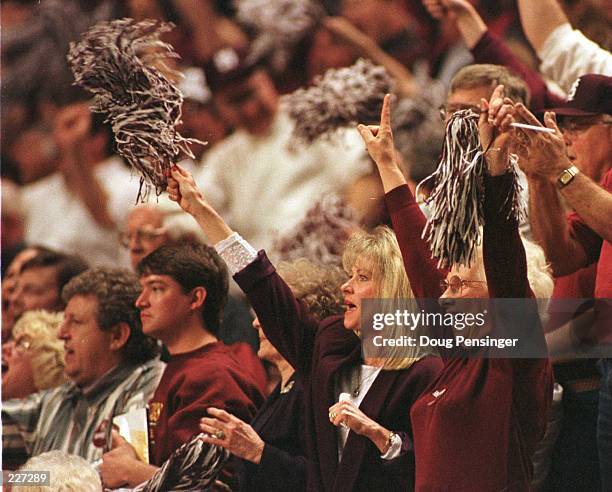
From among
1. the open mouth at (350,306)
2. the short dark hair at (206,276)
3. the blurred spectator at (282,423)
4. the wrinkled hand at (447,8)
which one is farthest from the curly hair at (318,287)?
the wrinkled hand at (447,8)

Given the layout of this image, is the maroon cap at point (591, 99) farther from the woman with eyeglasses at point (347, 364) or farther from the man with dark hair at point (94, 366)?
the man with dark hair at point (94, 366)

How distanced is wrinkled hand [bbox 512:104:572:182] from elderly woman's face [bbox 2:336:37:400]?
1524mm

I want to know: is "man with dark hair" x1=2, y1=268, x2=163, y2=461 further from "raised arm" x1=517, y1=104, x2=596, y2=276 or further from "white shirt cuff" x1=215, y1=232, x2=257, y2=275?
"raised arm" x1=517, y1=104, x2=596, y2=276

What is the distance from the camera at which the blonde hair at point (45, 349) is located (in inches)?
133

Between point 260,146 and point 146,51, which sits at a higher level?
point 146,51

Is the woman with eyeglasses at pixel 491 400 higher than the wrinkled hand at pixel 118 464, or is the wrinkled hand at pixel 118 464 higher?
the woman with eyeglasses at pixel 491 400

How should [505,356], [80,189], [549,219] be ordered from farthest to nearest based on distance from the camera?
[80,189] < [549,219] < [505,356]

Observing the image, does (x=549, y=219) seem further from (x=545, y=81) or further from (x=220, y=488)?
(x=220, y=488)

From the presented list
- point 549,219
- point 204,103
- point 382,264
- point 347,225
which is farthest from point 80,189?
point 549,219

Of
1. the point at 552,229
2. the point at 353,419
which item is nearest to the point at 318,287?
the point at 353,419

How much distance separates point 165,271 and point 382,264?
25.2 inches

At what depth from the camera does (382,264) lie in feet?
8.99

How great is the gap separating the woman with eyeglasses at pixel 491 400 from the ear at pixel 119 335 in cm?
96

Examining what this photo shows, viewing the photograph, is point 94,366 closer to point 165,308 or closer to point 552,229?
point 165,308
